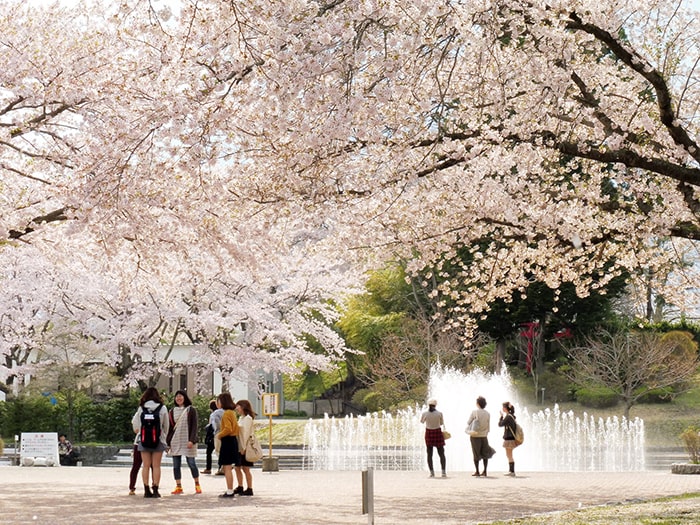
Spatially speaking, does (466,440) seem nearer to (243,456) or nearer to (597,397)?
(597,397)

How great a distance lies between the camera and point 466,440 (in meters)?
27.4

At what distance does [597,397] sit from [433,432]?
21357mm

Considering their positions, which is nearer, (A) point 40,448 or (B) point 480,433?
(B) point 480,433

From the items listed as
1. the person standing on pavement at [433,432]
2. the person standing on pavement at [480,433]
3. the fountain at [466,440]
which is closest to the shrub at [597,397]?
the fountain at [466,440]

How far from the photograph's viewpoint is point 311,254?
16.1 metres

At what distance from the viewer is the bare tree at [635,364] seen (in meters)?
34.8

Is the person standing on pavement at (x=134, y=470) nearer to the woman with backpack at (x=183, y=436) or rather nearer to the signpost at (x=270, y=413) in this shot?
the woman with backpack at (x=183, y=436)

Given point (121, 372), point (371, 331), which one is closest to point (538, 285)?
point (371, 331)

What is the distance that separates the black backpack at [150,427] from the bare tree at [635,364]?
23.5 metres

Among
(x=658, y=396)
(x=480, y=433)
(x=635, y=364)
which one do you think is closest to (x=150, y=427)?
(x=480, y=433)

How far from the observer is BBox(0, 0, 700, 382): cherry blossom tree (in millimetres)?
8906

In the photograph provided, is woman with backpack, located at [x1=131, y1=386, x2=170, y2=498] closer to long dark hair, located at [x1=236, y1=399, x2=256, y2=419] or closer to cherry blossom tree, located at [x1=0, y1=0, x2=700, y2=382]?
long dark hair, located at [x1=236, y1=399, x2=256, y2=419]

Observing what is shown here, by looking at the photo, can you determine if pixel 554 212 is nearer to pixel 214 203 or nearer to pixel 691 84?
pixel 691 84

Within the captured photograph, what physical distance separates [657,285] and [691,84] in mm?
4423
